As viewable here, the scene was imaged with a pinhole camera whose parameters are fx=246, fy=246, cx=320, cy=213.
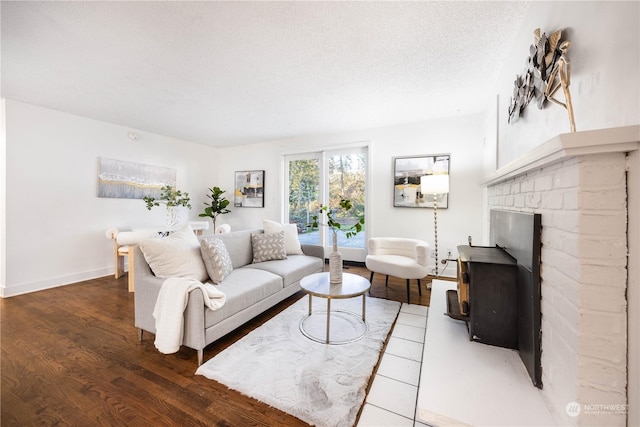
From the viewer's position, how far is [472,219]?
11.6 ft

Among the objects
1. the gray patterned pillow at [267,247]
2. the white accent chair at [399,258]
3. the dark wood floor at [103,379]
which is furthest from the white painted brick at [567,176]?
the gray patterned pillow at [267,247]

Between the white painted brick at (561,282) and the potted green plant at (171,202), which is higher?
the potted green plant at (171,202)

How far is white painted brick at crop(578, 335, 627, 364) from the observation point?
2.49 ft

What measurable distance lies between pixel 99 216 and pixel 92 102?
1.67m

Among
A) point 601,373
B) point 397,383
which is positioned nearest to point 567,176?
point 601,373

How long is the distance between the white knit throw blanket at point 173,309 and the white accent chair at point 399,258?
1.87 m

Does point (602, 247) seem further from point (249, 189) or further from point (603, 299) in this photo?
point (249, 189)

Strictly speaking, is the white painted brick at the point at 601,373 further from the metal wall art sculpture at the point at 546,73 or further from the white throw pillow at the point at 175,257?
the white throw pillow at the point at 175,257

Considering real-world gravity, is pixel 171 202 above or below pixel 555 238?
above

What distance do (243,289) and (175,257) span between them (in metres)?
0.61

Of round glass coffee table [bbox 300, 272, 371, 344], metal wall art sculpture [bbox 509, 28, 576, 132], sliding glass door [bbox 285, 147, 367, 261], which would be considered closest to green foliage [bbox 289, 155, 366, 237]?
sliding glass door [bbox 285, 147, 367, 261]

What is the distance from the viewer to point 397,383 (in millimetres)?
1516

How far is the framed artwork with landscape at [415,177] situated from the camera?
12.1ft

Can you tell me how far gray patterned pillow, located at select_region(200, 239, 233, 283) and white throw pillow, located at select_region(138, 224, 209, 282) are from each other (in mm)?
73
